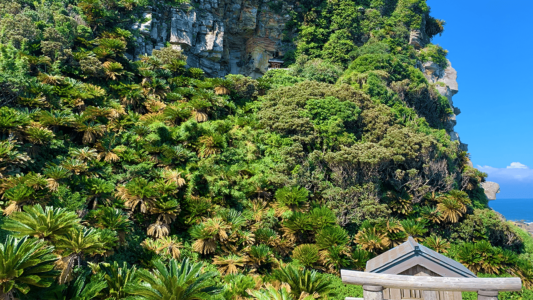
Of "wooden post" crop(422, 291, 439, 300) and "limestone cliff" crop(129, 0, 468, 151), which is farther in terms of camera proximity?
A: "limestone cliff" crop(129, 0, 468, 151)

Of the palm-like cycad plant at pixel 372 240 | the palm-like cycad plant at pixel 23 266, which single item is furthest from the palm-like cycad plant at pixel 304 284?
the palm-like cycad plant at pixel 23 266

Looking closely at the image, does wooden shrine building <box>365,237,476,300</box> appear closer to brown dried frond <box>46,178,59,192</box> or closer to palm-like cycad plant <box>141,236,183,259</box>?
palm-like cycad plant <box>141,236,183,259</box>

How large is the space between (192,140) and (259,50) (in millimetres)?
23852

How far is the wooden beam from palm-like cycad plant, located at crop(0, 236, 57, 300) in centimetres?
750

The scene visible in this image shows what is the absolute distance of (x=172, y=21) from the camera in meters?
33.4

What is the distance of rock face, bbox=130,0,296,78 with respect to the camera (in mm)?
33375

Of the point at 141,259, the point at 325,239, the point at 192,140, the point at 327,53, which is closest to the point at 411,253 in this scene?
the point at 325,239

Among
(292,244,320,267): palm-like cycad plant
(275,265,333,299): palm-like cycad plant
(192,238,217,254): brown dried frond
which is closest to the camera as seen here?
(275,265,333,299): palm-like cycad plant

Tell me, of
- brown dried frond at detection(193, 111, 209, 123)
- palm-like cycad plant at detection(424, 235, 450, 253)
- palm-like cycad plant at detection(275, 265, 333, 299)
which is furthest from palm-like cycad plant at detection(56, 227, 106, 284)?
palm-like cycad plant at detection(424, 235, 450, 253)

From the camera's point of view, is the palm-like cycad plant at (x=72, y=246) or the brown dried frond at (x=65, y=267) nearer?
the brown dried frond at (x=65, y=267)

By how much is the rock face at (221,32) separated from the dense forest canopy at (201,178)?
14.8 feet

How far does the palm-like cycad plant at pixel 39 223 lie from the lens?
9.13 m

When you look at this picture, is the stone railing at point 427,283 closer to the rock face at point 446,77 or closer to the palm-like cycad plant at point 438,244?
the palm-like cycad plant at point 438,244

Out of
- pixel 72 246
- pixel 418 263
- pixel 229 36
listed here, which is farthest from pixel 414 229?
pixel 229 36
